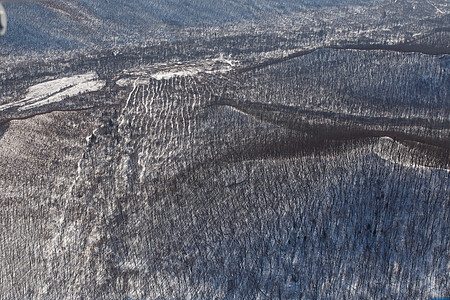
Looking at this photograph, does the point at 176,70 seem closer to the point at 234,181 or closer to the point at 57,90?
the point at 57,90

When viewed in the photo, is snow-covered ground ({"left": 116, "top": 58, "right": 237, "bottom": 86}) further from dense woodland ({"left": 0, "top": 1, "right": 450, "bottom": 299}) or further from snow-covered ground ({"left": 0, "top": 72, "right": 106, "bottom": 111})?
snow-covered ground ({"left": 0, "top": 72, "right": 106, "bottom": 111})

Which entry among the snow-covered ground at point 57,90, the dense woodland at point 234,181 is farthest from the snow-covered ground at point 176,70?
the snow-covered ground at point 57,90

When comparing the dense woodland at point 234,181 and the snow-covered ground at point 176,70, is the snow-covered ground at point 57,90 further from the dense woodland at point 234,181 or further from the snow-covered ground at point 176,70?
the snow-covered ground at point 176,70

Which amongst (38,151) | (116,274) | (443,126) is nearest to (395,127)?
(443,126)

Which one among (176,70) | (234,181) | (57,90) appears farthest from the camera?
(176,70)

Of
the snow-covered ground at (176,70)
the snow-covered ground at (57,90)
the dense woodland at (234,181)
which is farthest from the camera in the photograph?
the snow-covered ground at (176,70)

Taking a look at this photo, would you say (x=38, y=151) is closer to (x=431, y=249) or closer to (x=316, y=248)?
(x=316, y=248)

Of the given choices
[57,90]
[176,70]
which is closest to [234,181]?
[176,70]

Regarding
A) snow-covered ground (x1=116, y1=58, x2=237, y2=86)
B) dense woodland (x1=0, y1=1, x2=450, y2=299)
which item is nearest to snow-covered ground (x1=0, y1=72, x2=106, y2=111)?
dense woodland (x1=0, y1=1, x2=450, y2=299)
